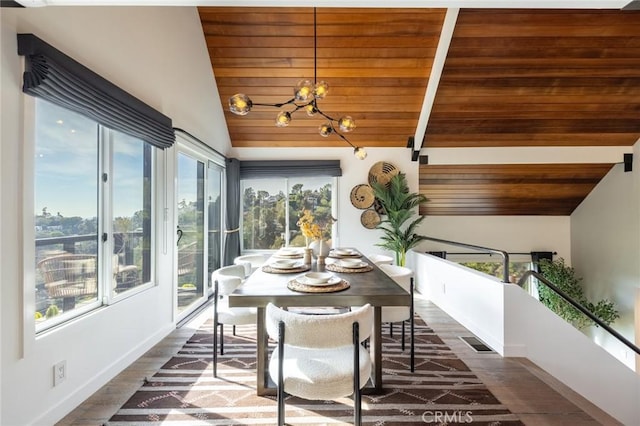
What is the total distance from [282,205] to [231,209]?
93cm

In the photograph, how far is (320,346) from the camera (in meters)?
1.49

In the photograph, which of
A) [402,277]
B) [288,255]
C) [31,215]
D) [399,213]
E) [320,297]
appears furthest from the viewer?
[399,213]

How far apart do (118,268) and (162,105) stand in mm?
1535

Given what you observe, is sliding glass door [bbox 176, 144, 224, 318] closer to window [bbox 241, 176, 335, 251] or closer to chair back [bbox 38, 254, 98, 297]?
window [bbox 241, 176, 335, 251]

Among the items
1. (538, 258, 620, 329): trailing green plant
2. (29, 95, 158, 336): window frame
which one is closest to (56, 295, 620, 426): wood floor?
(29, 95, 158, 336): window frame

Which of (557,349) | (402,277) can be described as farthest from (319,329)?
(557,349)

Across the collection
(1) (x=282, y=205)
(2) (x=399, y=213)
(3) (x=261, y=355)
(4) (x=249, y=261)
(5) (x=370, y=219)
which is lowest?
(3) (x=261, y=355)

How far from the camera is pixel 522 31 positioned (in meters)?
3.67

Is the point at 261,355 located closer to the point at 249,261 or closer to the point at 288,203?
the point at 249,261

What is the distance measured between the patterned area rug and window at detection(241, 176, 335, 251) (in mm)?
3078

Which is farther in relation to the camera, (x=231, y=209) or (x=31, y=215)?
(x=231, y=209)

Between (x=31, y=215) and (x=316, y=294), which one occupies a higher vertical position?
(x=31, y=215)

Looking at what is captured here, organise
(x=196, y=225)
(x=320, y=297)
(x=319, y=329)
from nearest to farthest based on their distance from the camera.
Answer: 1. (x=319, y=329)
2. (x=320, y=297)
3. (x=196, y=225)

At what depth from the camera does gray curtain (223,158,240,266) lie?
5.02 meters
